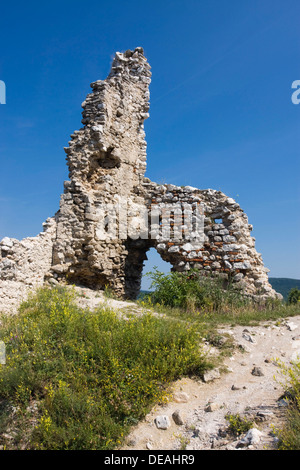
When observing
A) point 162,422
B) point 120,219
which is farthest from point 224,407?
point 120,219

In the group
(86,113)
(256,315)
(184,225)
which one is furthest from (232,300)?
(86,113)

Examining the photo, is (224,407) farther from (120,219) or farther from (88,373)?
(120,219)

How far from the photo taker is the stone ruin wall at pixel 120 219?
8711 millimetres

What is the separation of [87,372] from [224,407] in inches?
72.4

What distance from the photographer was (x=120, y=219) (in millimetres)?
9633

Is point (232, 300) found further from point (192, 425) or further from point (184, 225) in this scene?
point (192, 425)

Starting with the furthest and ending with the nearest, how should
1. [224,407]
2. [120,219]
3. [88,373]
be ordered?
1. [120,219]
2. [88,373]
3. [224,407]

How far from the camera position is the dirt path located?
11.4ft

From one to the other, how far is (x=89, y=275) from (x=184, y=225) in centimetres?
319

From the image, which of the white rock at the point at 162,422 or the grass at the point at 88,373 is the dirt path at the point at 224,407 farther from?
the grass at the point at 88,373

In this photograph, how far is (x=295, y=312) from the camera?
7637 mm

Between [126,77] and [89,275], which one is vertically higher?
[126,77]

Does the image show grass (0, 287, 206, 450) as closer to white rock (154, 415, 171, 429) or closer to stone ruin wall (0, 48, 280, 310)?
white rock (154, 415, 171, 429)
